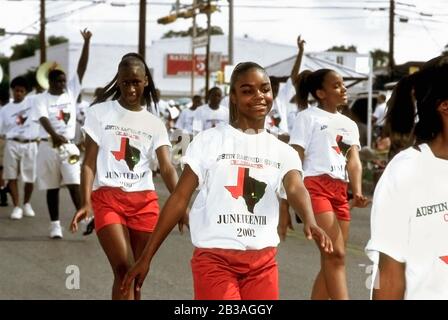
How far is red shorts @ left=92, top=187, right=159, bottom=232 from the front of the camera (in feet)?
22.6

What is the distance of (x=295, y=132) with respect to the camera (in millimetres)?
7836

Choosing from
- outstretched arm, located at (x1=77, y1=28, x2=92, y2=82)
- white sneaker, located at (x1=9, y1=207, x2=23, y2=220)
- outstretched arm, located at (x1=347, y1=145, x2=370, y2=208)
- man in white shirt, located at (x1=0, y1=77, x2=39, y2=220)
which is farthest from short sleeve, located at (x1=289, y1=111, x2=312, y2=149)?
man in white shirt, located at (x1=0, y1=77, x2=39, y2=220)

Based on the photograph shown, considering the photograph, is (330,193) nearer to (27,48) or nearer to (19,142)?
(19,142)

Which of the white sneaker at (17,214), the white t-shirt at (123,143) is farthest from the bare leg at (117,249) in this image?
the white sneaker at (17,214)

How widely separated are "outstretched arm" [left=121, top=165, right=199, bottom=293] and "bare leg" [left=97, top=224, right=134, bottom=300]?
166 cm

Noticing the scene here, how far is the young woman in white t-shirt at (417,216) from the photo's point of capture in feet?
11.3

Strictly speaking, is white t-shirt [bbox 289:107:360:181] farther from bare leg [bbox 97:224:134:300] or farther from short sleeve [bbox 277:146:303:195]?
short sleeve [bbox 277:146:303:195]

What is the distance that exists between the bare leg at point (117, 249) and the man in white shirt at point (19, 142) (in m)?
8.04

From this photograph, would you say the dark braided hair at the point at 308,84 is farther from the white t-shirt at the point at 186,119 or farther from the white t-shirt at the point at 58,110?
the white t-shirt at the point at 186,119

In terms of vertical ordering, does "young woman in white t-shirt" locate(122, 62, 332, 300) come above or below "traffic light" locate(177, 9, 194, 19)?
below

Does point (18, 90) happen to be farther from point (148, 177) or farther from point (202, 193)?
point (202, 193)

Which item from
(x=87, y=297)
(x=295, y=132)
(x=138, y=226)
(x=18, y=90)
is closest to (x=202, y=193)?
(x=138, y=226)

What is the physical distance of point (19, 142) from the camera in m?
15.0
